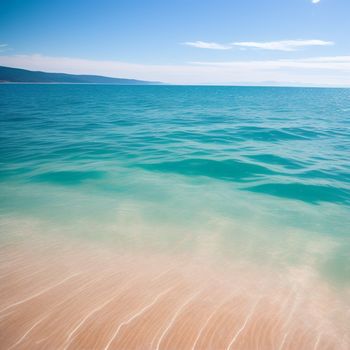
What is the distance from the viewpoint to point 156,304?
367 centimetres

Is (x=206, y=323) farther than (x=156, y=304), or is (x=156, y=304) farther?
(x=156, y=304)

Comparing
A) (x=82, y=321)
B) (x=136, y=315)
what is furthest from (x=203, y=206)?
(x=82, y=321)

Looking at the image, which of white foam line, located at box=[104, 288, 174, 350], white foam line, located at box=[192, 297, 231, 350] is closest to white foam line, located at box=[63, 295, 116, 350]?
white foam line, located at box=[104, 288, 174, 350]

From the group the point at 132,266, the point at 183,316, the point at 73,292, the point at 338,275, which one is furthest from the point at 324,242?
the point at 73,292

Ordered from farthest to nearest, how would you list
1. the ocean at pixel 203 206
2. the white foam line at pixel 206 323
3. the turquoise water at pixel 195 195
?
the turquoise water at pixel 195 195 < the ocean at pixel 203 206 < the white foam line at pixel 206 323

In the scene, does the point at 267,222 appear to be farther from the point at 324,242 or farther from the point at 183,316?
the point at 183,316

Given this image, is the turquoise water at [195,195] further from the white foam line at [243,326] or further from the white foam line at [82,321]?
the white foam line at [82,321]

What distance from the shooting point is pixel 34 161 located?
11.2 metres

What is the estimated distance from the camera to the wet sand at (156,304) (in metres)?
3.15

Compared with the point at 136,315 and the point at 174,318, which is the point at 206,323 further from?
the point at 136,315

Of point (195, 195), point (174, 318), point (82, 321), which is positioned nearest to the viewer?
point (82, 321)

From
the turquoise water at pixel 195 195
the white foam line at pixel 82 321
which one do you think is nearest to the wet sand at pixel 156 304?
the white foam line at pixel 82 321

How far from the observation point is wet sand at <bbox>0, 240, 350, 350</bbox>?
3154 millimetres

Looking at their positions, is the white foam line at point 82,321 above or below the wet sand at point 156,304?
above
